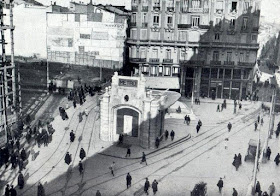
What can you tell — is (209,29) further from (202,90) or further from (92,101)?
(92,101)

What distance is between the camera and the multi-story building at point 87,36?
67000 millimetres

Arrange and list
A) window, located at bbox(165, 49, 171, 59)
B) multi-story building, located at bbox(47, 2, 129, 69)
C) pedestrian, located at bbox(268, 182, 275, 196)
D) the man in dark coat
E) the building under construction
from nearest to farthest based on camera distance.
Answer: pedestrian, located at bbox(268, 182, 275, 196) < the man in dark coat < the building under construction < window, located at bbox(165, 49, 171, 59) < multi-story building, located at bbox(47, 2, 129, 69)

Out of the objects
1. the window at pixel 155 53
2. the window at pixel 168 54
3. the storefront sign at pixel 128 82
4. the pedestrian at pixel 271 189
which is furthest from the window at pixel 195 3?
the pedestrian at pixel 271 189

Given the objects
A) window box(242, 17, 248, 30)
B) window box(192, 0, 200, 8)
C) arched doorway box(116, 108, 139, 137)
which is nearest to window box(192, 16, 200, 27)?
window box(192, 0, 200, 8)

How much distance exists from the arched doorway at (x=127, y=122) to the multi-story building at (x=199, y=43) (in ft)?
70.1

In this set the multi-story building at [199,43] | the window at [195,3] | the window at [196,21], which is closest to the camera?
the multi-story building at [199,43]

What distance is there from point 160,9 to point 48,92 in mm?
22937

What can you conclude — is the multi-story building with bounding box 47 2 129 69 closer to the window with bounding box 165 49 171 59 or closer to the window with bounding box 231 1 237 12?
the window with bounding box 165 49 171 59

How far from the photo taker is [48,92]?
5328cm

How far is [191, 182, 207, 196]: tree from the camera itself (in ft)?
86.7

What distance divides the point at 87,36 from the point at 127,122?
3633 cm

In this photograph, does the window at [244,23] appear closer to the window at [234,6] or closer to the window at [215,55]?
the window at [234,6]

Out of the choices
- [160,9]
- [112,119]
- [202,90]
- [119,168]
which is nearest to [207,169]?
[119,168]

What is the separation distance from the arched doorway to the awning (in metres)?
17.7
